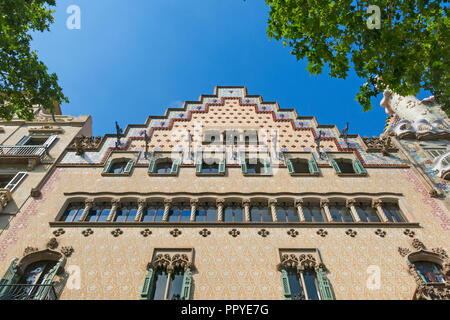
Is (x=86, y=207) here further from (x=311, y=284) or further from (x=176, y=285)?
(x=311, y=284)

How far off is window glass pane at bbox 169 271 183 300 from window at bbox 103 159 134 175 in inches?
220

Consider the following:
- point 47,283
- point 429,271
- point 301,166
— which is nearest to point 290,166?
point 301,166

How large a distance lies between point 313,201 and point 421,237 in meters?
3.71

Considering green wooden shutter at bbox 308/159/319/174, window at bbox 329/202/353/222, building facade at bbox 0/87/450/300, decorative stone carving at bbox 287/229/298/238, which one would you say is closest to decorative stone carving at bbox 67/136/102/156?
building facade at bbox 0/87/450/300

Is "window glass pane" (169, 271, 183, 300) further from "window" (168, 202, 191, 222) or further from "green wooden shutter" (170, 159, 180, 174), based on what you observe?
"green wooden shutter" (170, 159, 180, 174)

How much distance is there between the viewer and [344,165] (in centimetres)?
1475

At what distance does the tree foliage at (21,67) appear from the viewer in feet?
36.6

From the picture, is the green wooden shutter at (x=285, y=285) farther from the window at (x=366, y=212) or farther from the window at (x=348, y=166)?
the window at (x=348, y=166)

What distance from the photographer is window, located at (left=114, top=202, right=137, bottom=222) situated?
11523 millimetres

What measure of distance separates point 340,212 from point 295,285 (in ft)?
12.7

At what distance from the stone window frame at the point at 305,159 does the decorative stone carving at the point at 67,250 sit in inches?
343

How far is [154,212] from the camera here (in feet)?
38.8

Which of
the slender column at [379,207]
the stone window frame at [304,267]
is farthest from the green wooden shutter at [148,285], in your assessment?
the slender column at [379,207]
